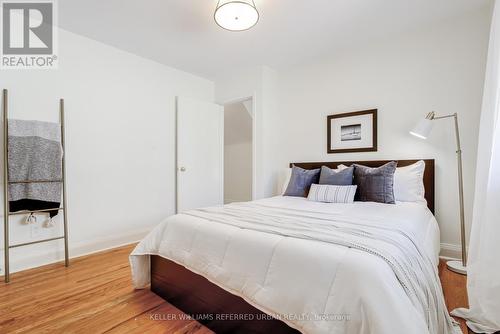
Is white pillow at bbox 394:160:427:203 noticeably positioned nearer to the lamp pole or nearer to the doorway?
the lamp pole

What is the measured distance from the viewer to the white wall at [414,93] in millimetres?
2350

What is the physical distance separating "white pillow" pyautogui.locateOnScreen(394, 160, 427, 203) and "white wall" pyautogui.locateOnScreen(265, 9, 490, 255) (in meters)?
0.20

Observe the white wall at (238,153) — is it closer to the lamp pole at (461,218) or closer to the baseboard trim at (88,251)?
the baseboard trim at (88,251)

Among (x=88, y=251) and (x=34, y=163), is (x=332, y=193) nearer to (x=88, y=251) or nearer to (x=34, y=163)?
(x=88, y=251)

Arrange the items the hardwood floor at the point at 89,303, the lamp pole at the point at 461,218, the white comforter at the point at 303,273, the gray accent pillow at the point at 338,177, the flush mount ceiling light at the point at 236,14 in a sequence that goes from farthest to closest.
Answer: the gray accent pillow at the point at 338,177 < the lamp pole at the point at 461,218 < the flush mount ceiling light at the point at 236,14 < the hardwood floor at the point at 89,303 < the white comforter at the point at 303,273

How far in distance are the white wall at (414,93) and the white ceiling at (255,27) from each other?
7.3 inches

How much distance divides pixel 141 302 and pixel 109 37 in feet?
8.87

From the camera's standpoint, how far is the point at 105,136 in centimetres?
287

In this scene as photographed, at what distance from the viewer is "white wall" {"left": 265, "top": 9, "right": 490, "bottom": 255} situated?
92.5 inches

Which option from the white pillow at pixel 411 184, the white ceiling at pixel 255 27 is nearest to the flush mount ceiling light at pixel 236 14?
the white ceiling at pixel 255 27

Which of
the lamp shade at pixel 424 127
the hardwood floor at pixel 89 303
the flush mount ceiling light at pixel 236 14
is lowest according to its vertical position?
the hardwood floor at pixel 89 303

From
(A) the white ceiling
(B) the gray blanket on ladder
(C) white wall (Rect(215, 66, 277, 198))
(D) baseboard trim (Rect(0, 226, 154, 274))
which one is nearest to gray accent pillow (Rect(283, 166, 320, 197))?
(C) white wall (Rect(215, 66, 277, 198))

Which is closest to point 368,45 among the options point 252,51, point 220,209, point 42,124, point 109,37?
point 252,51

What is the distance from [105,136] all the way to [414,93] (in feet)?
11.4
